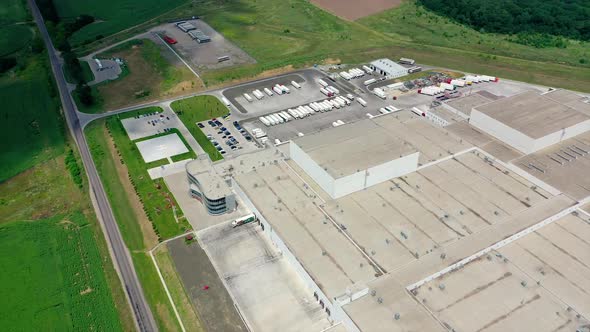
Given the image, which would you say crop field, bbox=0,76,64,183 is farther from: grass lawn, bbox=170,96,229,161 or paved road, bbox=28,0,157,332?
grass lawn, bbox=170,96,229,161

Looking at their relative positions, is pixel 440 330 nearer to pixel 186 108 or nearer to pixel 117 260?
pixel 117 260

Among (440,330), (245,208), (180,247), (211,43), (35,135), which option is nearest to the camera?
(440,330)

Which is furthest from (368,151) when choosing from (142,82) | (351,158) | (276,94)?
(142,82)

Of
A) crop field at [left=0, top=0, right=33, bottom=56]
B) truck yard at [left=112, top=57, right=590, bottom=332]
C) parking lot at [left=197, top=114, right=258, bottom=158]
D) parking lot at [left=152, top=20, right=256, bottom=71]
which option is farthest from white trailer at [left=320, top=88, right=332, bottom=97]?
crop field at [left=0, top=0, right=33, bottom=56]

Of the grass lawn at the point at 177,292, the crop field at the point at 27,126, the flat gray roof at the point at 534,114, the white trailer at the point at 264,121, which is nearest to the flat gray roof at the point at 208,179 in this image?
the grass lawn at the point at 177,292

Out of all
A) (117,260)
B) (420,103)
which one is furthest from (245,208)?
(420,103)
